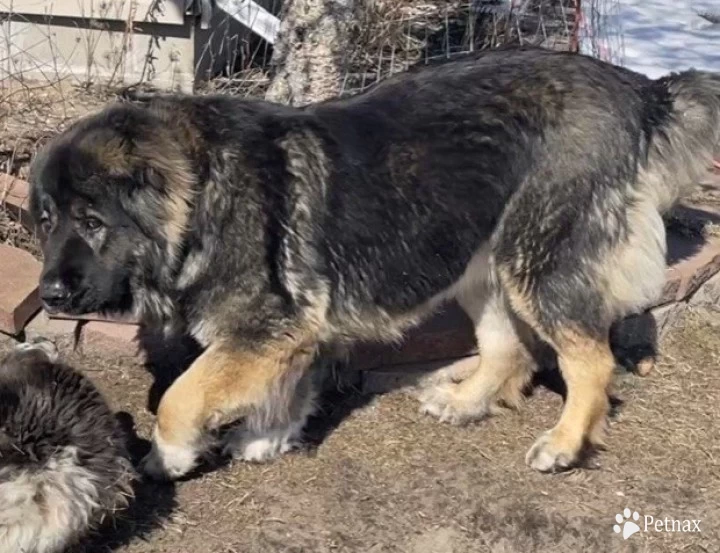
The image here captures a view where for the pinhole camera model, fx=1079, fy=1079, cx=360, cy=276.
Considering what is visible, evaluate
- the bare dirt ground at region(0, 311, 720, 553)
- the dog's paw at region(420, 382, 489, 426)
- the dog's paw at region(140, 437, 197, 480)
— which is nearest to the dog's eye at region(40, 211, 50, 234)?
the dog's paw at region(140, 437, 197, 480)

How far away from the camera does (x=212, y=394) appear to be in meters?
3.74

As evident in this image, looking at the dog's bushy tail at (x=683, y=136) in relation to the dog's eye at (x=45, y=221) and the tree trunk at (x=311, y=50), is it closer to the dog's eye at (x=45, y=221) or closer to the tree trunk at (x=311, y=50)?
the tree trunk at (x=311, y=50)

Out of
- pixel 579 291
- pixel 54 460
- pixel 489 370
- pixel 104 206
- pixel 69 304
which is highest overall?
pixel 104 206

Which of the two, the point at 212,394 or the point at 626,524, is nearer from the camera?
the point at 212,394

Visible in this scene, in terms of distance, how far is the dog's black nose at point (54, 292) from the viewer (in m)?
3.53

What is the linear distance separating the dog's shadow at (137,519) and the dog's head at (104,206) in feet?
2.25

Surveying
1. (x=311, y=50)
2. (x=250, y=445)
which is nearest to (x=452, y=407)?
(x=250, y=445)

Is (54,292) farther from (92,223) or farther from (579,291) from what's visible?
(579,291)

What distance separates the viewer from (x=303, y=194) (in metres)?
3.88

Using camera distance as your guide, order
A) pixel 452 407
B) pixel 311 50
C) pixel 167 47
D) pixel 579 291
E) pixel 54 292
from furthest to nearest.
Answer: pixel 167 47
pixel 311 50
pixel 452 407
pixel 579 291
pixel 54 292

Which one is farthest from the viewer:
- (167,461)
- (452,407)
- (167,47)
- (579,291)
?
(167,47)

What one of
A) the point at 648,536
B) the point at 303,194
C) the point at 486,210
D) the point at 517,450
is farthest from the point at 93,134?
the point at 648,536

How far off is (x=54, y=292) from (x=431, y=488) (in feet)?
5.11

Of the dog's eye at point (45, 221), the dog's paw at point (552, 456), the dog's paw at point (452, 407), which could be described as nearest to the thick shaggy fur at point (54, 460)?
the dog's eye at point (45, 221)
